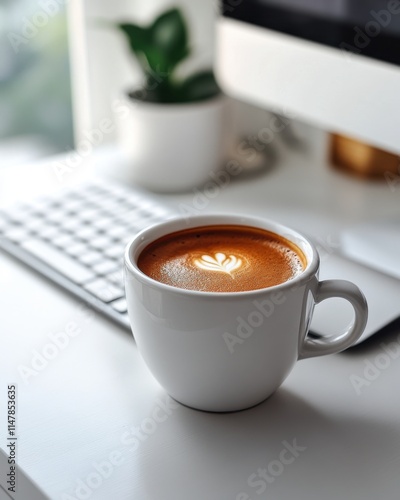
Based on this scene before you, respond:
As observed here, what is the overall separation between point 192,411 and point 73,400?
0.07 m

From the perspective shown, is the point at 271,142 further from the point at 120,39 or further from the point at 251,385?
the point at 251,385

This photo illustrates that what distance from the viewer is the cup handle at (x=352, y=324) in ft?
1.38

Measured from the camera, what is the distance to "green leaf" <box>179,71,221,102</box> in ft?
2.49

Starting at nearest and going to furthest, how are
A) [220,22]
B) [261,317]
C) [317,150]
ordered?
[261,317] < [220,22] < [317,150]

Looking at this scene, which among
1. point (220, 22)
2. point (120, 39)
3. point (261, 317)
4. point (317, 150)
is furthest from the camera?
point (120, 39)

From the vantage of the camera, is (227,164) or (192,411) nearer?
(192,411)

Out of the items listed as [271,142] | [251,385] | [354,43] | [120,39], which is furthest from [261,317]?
[120,39]

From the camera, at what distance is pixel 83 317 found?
20.7 inches
